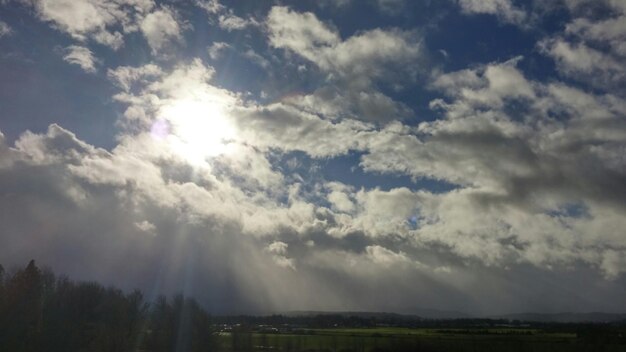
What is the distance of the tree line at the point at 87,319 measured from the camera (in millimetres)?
67000

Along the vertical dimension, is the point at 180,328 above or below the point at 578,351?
above

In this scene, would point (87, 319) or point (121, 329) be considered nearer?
point (121, 329)

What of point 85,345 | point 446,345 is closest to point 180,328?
point 85,345

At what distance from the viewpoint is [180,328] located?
8969cm

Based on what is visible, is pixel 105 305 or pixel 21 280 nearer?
pixel 21 280

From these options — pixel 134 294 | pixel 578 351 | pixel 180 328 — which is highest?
pixel 134 294

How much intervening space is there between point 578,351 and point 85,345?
325ft

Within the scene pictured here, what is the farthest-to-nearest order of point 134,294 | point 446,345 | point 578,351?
point 446,345 < point 578,351 < point 134,294

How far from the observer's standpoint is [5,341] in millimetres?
60062

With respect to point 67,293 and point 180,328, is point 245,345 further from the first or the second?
point 67,293

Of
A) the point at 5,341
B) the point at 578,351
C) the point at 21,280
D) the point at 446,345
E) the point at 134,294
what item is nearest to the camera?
the point at 5,341

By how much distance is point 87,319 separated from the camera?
94.9m

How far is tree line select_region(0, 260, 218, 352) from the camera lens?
220 feet

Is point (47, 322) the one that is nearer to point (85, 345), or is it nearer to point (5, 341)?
point (85, 345)
